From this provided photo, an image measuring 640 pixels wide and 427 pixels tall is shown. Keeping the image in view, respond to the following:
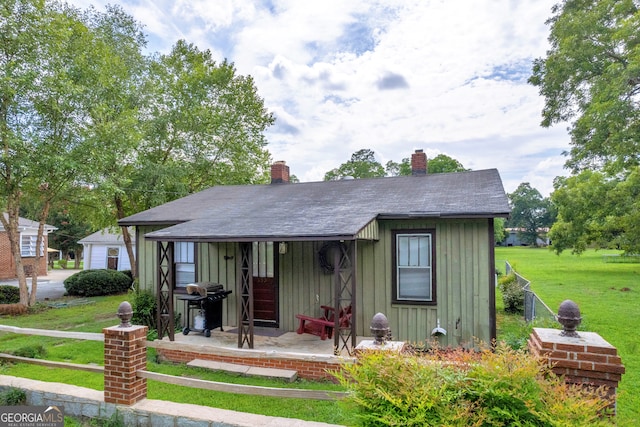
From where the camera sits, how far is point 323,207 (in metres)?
8.21

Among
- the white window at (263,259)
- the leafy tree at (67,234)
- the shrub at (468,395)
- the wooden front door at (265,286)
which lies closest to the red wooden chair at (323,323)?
the wooden front door at (265,286)

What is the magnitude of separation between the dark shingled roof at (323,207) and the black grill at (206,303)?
→ 1309 mm

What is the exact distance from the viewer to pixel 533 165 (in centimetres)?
2136

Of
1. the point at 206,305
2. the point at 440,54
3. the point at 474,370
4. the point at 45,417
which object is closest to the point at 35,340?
the point at 206,305

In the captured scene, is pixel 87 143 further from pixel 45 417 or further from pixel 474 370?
pixel 474 370

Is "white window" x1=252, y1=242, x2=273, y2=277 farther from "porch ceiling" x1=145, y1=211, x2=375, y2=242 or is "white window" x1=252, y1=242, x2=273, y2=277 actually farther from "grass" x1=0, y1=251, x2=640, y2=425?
"grass" x1=0, y1=251, x2=640, y2=425

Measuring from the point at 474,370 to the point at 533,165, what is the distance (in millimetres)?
22292

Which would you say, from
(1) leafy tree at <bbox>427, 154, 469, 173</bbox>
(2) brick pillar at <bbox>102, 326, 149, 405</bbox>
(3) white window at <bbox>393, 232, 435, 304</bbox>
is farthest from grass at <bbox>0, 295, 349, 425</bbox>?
(1) leafy tree at <bbox>427, 154, 469, 173</bbox>

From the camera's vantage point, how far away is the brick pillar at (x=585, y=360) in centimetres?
252

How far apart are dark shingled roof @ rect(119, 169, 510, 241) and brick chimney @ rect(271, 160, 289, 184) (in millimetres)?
734

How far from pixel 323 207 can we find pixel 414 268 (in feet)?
7.62

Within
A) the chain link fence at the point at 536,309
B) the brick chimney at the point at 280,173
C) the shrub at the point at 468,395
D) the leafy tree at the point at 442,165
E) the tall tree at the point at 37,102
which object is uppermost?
the leafy tree at the point at 442,165

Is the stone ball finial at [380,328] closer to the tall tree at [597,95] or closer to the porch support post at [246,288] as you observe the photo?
the porch support post at [246,288]

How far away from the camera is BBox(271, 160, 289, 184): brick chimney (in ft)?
39.8
